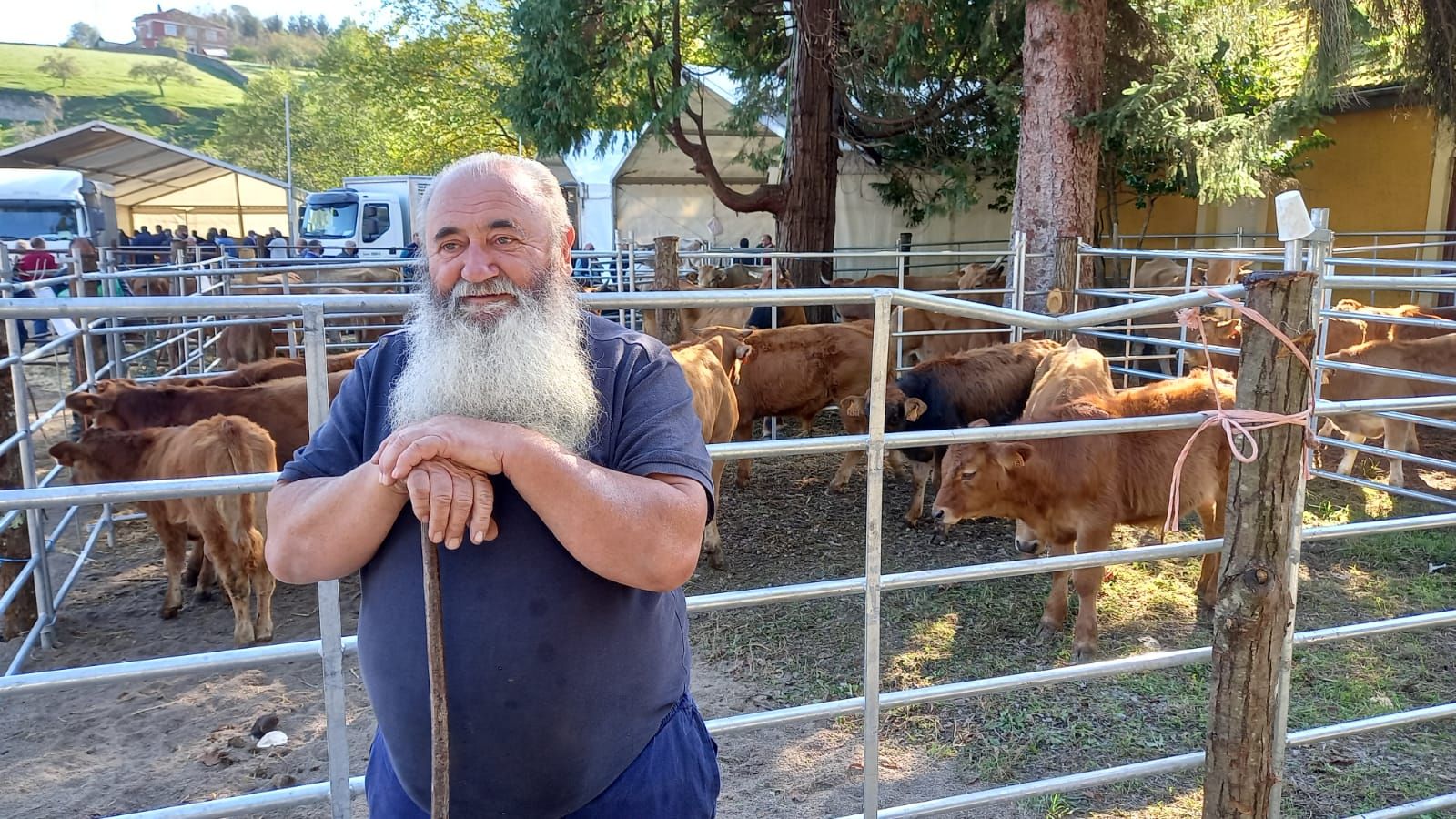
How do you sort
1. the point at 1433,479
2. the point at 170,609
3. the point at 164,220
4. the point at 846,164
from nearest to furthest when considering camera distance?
1. the point at 170,609
2. the point at 1433,479
3. the point at 846,164
4. the point at 164,220

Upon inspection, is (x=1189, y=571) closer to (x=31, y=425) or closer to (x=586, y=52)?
(x=31, y=425)

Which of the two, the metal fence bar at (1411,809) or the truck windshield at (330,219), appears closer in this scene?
the metal fence bar at (1411,809)

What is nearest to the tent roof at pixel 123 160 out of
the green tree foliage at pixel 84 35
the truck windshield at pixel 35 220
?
the truck windshield at pixel 35 220

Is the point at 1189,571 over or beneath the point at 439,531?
beneath

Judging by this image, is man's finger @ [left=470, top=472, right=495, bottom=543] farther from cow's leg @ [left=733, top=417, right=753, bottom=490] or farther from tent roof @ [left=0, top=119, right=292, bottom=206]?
tent roof @ [left=0, top=119, right=292, bottom=206]

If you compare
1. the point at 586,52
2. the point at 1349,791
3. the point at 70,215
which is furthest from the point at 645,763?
the point at 70,215

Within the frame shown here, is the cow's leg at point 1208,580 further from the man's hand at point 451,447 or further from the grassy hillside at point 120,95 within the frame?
the grassy hillside at point 120,95

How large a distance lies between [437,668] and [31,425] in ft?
17.3

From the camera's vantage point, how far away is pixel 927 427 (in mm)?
7590

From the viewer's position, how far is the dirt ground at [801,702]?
154 inches

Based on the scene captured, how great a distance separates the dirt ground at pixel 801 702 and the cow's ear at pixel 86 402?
45.1 inches

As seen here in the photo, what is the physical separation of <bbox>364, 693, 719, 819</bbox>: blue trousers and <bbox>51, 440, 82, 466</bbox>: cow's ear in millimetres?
4941

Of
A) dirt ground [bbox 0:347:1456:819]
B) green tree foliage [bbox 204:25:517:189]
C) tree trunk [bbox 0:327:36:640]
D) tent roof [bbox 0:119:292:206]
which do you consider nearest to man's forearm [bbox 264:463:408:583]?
dirt ground [bbox 0:347:1456:819]

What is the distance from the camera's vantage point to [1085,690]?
4723mm
